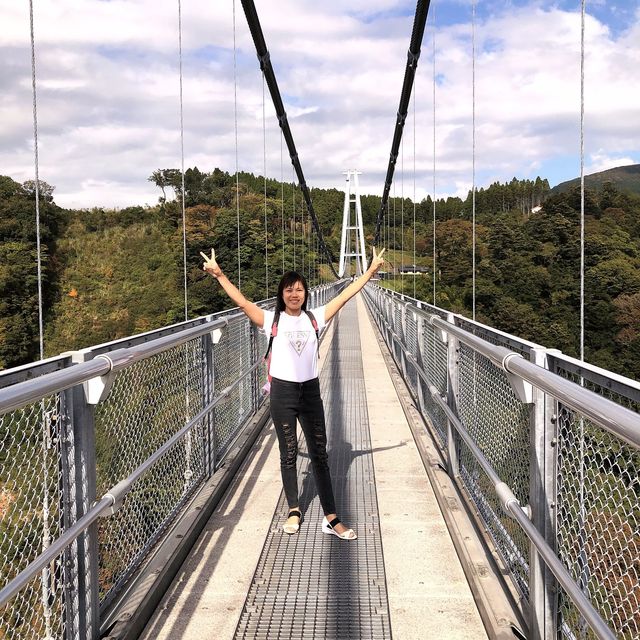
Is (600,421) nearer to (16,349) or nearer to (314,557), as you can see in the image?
(314,557)

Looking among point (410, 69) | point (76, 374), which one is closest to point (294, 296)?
point (76, 374)

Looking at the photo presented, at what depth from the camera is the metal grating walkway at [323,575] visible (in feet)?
6.99

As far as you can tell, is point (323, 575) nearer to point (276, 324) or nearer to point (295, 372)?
point (295, 372)

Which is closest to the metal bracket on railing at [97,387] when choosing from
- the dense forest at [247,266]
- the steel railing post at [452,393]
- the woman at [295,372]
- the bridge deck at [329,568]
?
the bridge deck at [329,568]

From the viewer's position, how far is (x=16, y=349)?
1256cm

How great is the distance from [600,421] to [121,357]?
4.51 feet

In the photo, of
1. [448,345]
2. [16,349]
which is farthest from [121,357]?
[16,349]

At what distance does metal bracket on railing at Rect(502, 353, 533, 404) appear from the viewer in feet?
6.20

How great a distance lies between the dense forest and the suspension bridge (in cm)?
466

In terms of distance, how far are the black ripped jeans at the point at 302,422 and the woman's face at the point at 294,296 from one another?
309 millimetres

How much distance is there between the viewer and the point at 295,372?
282 cm

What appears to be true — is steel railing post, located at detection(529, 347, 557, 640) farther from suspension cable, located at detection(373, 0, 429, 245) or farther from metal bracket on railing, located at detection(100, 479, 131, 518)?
suspension cable, located at detection(373, 0, 429, 245)

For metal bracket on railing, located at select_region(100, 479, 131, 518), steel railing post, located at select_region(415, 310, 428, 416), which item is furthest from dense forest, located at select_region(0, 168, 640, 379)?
metal bracket on railing, located at select_region(100, 479, 131, 518)

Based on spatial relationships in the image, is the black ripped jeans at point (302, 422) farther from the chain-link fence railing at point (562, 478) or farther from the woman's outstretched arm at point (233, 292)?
the chain-link fence railing at point (562, 478)
